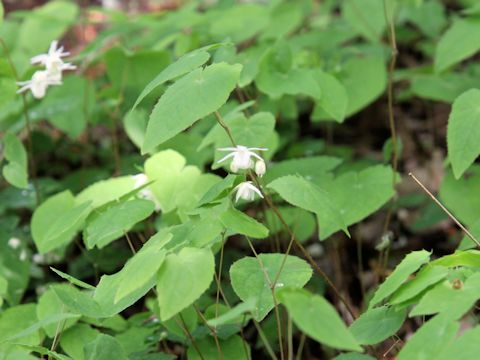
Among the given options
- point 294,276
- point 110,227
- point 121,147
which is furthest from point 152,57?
point 294,276

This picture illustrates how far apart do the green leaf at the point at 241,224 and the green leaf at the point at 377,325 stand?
1.24 ft

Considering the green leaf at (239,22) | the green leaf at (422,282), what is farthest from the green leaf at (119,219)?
the green leaf at (239,22)

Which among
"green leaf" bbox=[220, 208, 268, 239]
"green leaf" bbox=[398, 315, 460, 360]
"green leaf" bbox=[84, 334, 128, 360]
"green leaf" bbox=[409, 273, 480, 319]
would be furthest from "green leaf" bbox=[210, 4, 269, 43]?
"green leaf" bbox=[398, 315, 460, 360]

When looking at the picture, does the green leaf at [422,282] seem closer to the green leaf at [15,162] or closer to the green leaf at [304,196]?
the green leaf at [304,196]

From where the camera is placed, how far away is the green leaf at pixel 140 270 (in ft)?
5.96

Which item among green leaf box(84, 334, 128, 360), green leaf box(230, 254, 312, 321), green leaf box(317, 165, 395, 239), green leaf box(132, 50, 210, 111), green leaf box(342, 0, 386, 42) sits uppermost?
green leaf box(132, 50, 210, 111)

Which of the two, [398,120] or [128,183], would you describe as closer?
[128,183]

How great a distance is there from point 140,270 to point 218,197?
0.40 metres

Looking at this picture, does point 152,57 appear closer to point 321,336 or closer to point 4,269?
point 4,269

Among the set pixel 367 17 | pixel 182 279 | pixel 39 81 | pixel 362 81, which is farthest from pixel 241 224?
pixel 367 17

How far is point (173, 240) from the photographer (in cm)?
208

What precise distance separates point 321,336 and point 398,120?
341 centimetres

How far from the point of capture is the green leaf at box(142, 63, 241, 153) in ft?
6.58

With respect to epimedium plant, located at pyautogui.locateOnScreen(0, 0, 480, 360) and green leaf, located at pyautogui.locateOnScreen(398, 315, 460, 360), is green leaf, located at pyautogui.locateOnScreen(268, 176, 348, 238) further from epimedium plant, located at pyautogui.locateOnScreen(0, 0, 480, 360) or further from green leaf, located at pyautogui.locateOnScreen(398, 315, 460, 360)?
green leaf, located at pyautogui.locateOnScreen(398, 315, 460, 360)
